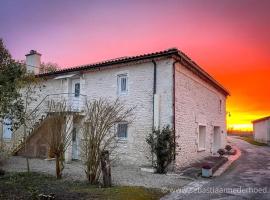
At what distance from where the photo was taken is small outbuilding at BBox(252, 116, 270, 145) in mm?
43188

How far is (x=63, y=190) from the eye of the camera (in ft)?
33.5

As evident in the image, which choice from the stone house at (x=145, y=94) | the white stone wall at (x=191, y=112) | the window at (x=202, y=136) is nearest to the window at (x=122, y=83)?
the stone house at (x=145, y=94)

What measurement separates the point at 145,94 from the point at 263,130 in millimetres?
35480

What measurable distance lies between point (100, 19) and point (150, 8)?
2.39 meters

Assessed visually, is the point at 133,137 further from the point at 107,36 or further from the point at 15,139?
the point at 15,139

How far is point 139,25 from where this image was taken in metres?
14.9

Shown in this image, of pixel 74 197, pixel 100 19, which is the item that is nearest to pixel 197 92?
pixel 100 19

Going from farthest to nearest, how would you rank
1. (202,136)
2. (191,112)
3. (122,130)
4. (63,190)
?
(202,136) < (191,112) < (122,130) < (63,190)

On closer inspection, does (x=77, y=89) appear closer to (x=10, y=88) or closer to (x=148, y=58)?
(x=148, y=58)

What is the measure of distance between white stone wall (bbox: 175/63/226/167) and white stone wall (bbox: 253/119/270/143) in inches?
876

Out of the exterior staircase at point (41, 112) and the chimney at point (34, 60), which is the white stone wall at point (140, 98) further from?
the chimney at point (34, 60)

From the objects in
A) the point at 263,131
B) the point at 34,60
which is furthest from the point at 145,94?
the point at 263,131

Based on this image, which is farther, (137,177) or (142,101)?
(142,101)

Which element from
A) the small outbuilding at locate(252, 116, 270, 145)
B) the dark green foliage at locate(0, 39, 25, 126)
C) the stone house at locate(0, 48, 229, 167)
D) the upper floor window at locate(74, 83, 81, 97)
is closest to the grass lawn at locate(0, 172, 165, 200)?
the dark green foliage at locate(0, 39, 25, 126)
